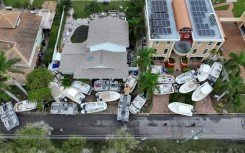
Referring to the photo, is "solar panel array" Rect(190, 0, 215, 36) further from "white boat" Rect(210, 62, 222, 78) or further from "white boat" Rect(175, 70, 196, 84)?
"white boat" Rect(175, 70, 196, 84)

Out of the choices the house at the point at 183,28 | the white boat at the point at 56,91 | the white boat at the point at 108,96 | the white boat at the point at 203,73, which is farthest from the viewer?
the white boat at the point at 203,73

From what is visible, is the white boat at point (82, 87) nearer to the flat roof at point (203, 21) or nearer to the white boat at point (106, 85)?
the white boat at point (106, 85)

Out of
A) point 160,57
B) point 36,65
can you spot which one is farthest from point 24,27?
point 160,57

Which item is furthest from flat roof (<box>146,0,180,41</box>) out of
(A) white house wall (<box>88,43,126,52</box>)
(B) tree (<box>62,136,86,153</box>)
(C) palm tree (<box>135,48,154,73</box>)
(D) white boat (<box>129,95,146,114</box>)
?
(B) tree (<box>62,136,86,153</box>)

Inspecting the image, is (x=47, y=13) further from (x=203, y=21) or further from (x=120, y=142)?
(x=120, y=142)

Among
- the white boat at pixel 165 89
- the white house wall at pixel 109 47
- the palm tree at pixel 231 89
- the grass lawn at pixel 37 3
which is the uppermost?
the grass lawn at pixel 37 3

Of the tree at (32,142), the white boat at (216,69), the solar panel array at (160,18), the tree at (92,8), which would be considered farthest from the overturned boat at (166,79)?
the tree at (32,142)
